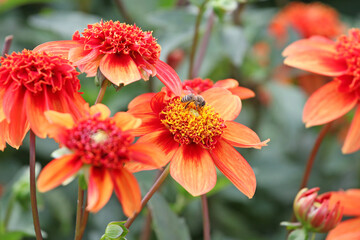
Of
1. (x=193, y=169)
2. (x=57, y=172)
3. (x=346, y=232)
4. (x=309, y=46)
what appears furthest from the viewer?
(x=309, y=46)

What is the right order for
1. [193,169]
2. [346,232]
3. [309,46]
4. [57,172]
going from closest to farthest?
[57,172] < [193,169] < [346,232] < [309,46]

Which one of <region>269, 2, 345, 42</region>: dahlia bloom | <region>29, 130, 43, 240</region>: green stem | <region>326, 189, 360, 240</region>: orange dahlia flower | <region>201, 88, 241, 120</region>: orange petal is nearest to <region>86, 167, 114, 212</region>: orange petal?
<region>29, 130, 43, 240</region>: green stem

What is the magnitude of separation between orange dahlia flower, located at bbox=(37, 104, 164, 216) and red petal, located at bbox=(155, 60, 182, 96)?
0.32 ft

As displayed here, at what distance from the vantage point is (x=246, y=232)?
3.71 ft

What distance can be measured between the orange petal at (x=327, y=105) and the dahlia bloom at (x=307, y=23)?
28.1 inches

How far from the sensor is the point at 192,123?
0.58m

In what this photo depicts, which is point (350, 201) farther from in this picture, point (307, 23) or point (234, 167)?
point (307, 23)

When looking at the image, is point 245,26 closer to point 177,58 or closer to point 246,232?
point 177,58

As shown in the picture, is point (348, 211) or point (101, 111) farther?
point (348, 211)

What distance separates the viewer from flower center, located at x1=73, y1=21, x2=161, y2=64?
57 cm

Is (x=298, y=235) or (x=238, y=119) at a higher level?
(x=298, y=235)

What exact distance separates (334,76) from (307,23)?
2.51 feet

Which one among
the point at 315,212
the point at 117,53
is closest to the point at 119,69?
the point at 117,53

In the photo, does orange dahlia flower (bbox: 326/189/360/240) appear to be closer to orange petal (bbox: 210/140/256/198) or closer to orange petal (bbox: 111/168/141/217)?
orange petal (bbox: 210/140/256/198)
